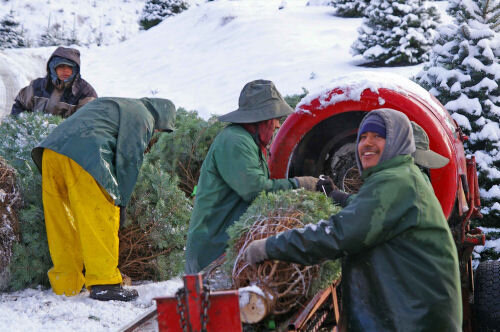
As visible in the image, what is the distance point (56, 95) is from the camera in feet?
22.3

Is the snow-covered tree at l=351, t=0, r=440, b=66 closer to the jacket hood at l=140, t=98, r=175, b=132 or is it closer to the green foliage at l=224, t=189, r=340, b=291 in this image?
the jacket hood at l=140, t=98, r=175, b=132

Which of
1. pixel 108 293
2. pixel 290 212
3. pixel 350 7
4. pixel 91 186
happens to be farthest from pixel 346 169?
pixel 350 7

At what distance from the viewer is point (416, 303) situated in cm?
237

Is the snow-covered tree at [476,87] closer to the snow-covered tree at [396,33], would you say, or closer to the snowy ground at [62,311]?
the snowy ground at [62,311]

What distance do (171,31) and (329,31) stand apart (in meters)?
7.98

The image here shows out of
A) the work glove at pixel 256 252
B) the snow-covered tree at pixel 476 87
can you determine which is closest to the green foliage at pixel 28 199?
the work glove at pixel 256 252

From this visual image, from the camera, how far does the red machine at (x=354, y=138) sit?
151 inches

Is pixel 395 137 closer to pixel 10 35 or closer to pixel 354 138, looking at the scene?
pixel 354 138

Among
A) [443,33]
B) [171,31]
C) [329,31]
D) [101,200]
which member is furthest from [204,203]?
[171,31]

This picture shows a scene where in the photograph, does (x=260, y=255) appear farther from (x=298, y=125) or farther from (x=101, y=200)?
(x=101, y=200)

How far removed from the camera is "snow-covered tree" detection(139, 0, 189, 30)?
29.9m

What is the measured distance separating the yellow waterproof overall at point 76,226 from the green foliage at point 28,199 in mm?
203

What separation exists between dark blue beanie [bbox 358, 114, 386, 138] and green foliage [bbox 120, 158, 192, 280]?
351 centimetres

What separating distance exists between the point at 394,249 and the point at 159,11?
2925 cm
